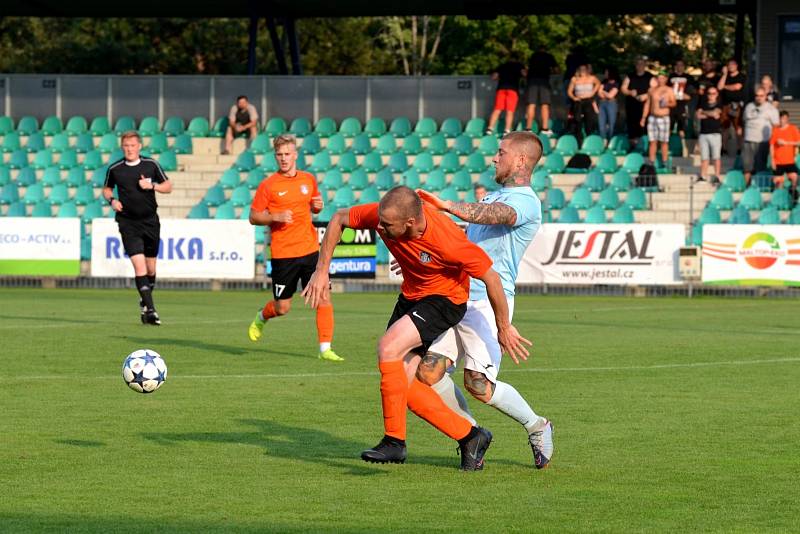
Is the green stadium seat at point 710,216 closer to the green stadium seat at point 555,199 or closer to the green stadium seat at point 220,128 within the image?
the green stadium seat at point 555,199

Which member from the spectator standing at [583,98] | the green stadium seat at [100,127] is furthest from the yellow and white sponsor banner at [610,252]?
the green stadium seat at [100,127]

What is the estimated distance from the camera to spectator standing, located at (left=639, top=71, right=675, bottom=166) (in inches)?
1144

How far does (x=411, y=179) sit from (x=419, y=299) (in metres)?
22.5

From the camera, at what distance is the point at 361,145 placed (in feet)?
107

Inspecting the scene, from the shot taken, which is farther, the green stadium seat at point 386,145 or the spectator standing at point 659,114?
the green stadium seat at point 386,145

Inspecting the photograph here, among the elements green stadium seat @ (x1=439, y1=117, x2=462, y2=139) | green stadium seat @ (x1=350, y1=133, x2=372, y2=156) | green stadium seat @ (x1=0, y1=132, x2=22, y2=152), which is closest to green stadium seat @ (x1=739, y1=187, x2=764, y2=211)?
green stadium seat @ (x1=439, y1=117, x2=462, y2=139)

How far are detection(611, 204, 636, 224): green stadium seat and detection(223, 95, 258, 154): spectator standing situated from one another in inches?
369

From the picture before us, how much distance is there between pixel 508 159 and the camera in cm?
821

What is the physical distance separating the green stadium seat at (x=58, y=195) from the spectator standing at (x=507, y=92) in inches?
369

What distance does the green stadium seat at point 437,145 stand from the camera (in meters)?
32.2

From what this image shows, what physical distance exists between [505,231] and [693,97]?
25069 millimetres

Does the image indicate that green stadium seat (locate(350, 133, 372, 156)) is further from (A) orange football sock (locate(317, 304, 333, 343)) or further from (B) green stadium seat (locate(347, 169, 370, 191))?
(A) orange football sock (locate(317, 304, 333, 343))

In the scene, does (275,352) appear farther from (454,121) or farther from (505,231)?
(454,121)

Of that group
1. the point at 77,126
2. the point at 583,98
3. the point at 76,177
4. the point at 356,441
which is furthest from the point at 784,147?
the point at 356,441
